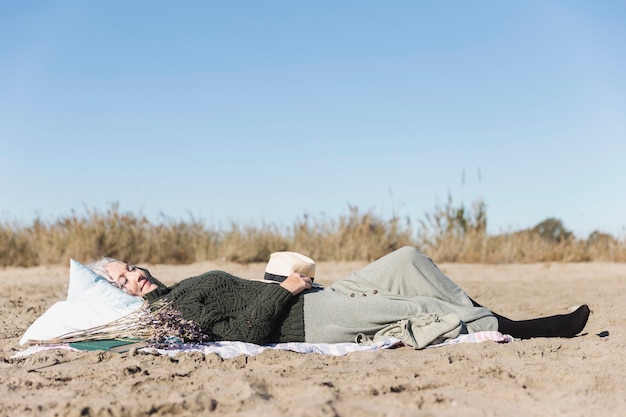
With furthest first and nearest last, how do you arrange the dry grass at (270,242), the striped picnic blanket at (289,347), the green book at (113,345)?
the dry grass at (270,242)
the green book at (113,345)
the striped picnic blanket at (289,347)

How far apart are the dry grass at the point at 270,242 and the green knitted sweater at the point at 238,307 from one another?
7.55m

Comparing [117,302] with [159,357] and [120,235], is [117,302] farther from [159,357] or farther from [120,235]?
[120,235]

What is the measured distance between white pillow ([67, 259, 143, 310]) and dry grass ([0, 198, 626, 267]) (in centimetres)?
752

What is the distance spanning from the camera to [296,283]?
4758 mm

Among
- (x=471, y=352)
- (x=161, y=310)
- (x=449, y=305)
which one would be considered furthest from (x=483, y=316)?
(x=161, y=310)

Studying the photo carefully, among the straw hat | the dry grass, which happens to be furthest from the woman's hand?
the dry grass

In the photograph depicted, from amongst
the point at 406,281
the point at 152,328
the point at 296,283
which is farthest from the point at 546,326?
the point at 152,328

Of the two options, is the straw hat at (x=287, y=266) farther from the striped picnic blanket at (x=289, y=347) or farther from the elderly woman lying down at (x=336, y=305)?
the striped picnic blanket at (x=289, y=347)

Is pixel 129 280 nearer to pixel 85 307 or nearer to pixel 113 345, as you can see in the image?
pixel 85 307

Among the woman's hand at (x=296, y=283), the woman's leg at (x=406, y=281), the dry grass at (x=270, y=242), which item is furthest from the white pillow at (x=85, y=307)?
the dry grass at (x=270, y=242)

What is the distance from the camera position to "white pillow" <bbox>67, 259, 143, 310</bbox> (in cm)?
461

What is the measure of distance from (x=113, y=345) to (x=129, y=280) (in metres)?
0.53

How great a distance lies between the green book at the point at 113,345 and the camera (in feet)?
14.7

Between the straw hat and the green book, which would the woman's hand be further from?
the green book
